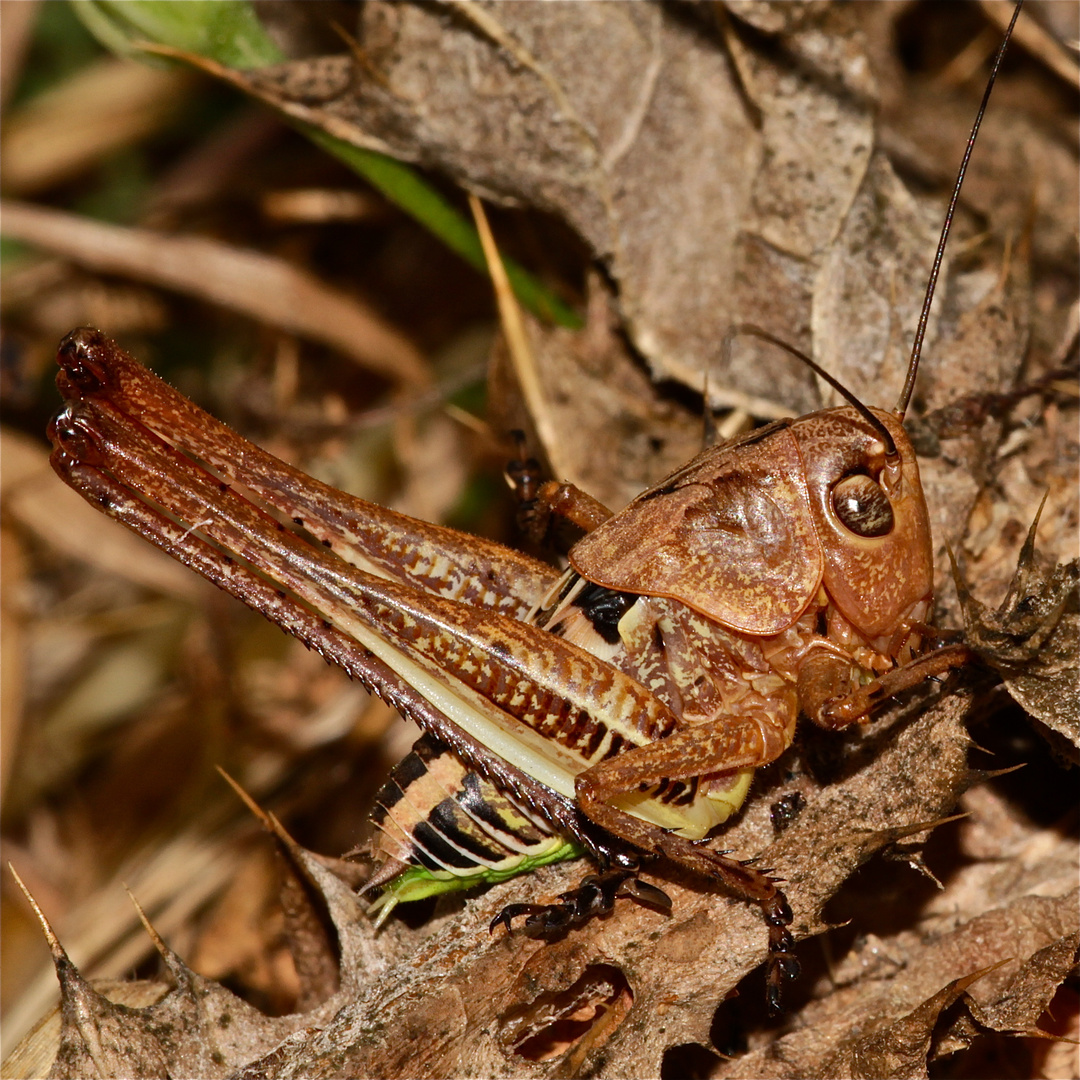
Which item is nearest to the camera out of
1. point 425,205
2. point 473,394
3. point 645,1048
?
point 645,1048

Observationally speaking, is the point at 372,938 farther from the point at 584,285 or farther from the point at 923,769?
the point at 584,285

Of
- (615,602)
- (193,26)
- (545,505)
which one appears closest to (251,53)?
(193,26)

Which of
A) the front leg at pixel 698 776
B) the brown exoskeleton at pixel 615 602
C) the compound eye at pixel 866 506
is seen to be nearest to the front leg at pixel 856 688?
the brown exoskeleton at pixel 615 602

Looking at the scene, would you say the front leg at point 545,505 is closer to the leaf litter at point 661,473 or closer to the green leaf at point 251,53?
the leaf litter at point 661,473

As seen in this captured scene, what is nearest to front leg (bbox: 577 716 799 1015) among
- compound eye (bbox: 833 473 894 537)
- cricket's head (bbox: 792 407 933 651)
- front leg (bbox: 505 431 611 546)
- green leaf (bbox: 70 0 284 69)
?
cricket's head (bbox: 792 407 933 651)

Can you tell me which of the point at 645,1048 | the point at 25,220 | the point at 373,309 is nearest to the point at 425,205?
the point at 373,309

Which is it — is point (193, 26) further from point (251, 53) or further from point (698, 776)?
point (698, 776)

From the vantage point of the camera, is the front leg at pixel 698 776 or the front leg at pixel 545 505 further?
the front leg at pixel 545 505

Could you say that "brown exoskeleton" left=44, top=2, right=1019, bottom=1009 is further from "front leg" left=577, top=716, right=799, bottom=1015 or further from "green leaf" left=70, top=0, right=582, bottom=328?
"green leaf" left=70, top=0, right=582, bottom=328
